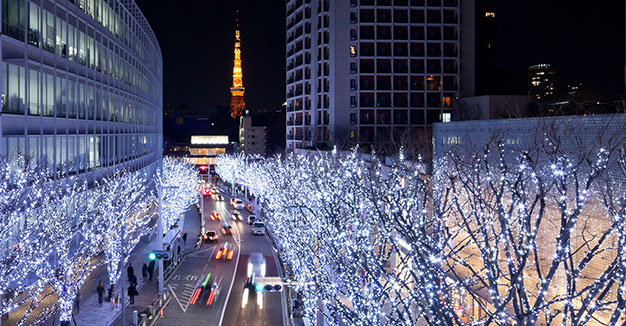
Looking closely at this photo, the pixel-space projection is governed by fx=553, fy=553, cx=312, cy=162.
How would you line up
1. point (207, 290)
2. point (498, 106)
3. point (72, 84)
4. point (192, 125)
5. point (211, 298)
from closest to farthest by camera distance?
point (211, 298) < point (72, 84) < point (207, 290) < point (498, 106) < point (192, 125)

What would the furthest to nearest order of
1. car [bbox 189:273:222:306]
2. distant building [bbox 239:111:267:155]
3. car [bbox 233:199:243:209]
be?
distant building [bbox 239:111:267:155] → car [bbox 233:199:243:209] → car [bbox 189:273:222:306]

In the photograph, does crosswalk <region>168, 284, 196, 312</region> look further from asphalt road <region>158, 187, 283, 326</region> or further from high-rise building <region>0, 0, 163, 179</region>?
high-rise building <region>0, 0, 163, 179</region>

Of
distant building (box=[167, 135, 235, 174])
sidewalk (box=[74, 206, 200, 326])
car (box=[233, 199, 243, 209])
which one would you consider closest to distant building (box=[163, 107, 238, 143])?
distant building (box=[167, 135, 235, 174])

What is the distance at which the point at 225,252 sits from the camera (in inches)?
1485

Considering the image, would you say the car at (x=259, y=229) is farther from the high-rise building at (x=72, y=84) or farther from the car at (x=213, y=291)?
the car at (x=213, y=291)

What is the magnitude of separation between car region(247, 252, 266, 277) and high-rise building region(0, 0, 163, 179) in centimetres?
995

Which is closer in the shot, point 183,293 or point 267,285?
point 267,285

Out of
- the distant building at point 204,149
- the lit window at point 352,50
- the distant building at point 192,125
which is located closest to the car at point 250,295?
the lit window at point 352,50

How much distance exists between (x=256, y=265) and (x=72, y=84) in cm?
1400

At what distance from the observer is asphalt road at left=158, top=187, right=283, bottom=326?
23.1 meters

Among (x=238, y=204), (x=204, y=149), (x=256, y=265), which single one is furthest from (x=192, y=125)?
(x=256, y=265)

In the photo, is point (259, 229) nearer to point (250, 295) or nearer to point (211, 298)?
point (250, 295)

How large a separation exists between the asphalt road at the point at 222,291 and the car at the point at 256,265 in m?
0.43

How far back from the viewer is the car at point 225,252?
119 feet
